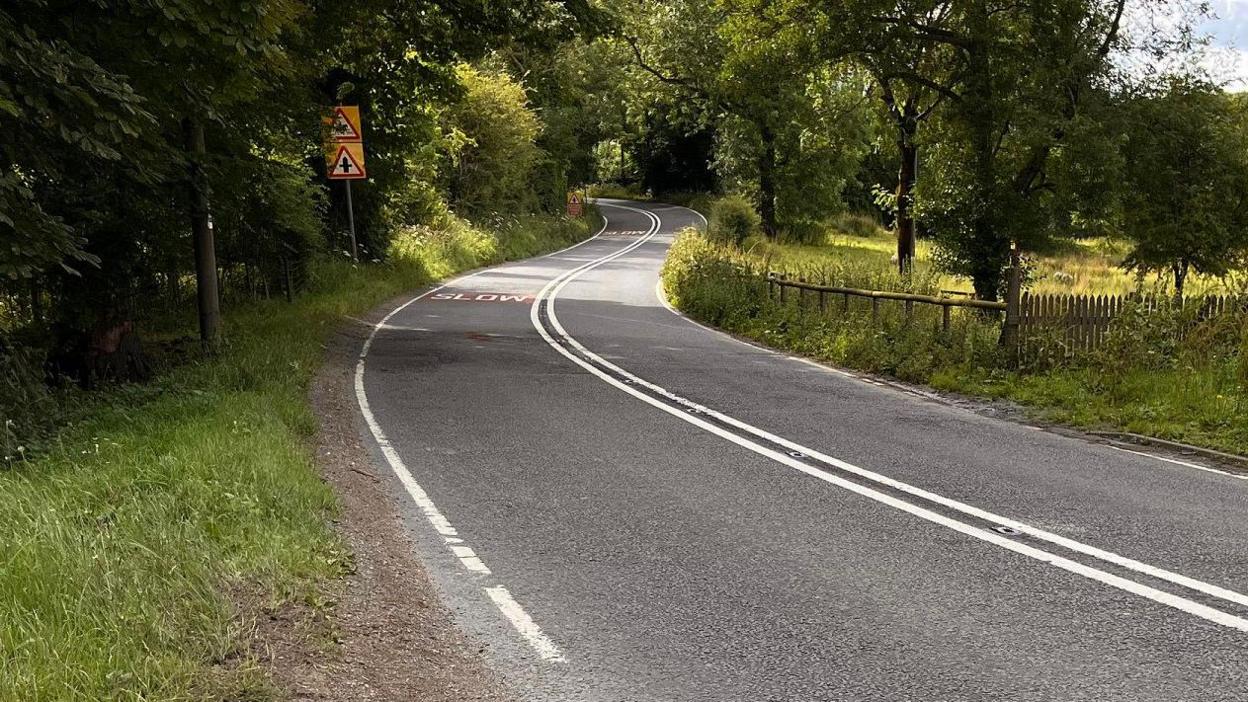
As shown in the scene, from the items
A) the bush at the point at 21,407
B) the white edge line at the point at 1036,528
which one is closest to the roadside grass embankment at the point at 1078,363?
the white edge line at the point at 1036,528

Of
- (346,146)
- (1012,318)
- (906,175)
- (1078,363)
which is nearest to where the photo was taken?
(1078,363)

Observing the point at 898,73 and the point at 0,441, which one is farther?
the point at 898,73

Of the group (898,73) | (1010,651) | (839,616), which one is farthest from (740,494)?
(898,73)

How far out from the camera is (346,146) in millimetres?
21500

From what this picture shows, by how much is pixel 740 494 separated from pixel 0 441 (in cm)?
560

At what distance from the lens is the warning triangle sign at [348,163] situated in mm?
21641

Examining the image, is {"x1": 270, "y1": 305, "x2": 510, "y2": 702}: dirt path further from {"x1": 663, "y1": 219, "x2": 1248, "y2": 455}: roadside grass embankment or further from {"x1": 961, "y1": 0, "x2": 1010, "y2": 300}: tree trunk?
{"x1": 961, "y1": 0, "x2": 1010, "y2": 300}: tree trunk

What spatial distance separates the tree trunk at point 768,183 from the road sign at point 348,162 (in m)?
23.6

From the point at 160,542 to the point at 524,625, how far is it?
190 cm

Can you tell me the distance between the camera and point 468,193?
4362cm

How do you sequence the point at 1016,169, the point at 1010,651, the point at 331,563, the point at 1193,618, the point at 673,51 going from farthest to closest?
the point at 673,51, the point at 1016,169, the point at 331,563, the point at 1193,618, the point at 1010,651

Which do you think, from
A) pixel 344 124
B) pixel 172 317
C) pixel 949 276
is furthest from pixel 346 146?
pixel 949 276

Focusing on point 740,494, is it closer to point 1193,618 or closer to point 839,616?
point 839,616

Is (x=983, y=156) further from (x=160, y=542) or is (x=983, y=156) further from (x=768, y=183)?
(x=768, y=183)
